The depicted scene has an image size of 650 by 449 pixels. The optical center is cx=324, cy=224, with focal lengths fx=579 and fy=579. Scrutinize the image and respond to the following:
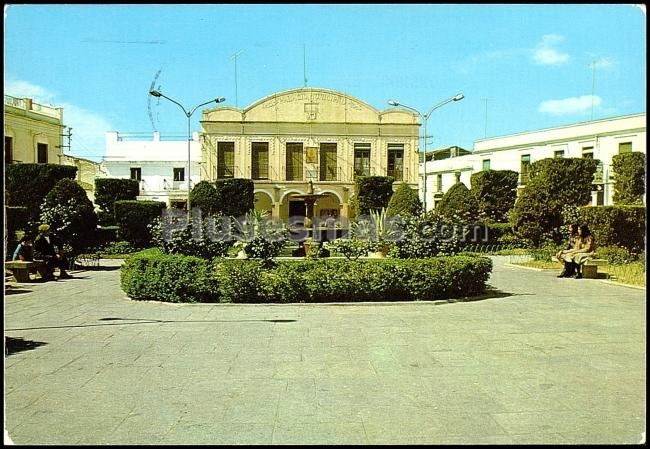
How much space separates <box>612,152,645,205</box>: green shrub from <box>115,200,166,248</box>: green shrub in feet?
66.2

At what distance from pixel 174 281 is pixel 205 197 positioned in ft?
22.9

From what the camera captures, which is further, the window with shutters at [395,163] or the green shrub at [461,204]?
the green shrub at [461,204]

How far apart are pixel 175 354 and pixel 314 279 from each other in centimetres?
431

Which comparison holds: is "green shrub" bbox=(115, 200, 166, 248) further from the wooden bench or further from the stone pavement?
the stone pavement

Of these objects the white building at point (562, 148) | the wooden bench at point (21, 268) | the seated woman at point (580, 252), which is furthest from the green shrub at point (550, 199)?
the wooden bench at point (21, 268)

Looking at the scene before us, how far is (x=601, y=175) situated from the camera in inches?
1144

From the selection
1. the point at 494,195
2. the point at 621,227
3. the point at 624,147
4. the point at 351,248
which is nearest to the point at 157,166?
the point at 351,248

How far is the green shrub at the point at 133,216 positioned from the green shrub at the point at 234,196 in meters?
2.19

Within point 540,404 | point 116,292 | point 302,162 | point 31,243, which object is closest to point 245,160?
point 302,162

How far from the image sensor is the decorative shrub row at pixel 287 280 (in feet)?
33.3

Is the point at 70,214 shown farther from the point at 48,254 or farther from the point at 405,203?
the point at 405,203

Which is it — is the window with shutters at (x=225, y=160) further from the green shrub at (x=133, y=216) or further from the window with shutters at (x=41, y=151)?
the window with shutters at (x=41, y=151)

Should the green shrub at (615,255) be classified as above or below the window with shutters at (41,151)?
below

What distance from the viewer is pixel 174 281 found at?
402 inches
